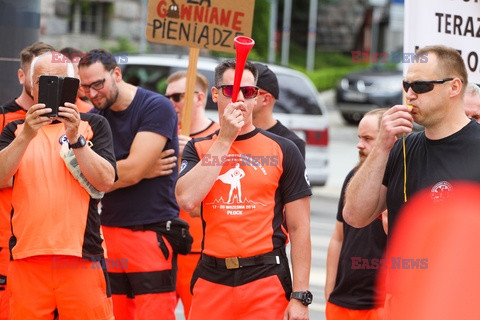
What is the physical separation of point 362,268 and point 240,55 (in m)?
1.68

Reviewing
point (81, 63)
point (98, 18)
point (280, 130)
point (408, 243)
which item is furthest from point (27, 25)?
point (98, 18)

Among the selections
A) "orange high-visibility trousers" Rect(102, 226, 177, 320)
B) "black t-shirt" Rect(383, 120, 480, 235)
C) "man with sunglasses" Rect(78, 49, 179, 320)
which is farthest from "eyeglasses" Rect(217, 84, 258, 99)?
"orange high-visibility trousers" Rect(102, 226, 177, 320)

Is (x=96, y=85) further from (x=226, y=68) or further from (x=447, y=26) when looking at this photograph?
(x=447, y=26)

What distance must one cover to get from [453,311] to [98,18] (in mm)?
21110

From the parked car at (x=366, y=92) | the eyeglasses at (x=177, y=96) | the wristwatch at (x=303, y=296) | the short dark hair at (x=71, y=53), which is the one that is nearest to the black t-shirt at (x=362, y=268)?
the wristwatch at (x=303, y=296)

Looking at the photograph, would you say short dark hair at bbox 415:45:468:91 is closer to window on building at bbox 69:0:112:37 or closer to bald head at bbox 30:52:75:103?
bald head at bbox 30:52:75:103

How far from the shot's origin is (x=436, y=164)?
454 cm

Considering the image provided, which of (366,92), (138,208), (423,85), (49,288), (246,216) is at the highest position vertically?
(423,85)

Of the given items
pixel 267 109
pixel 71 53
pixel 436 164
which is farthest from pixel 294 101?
pixel 436 164

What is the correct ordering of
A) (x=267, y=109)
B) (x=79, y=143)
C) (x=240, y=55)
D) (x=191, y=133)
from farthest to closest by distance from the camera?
1. (x=191, y=133)
2. (x=267, y=109)
3. (x=79, y=143)
4. (x=240, y=55)

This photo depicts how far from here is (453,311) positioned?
14.7 ft

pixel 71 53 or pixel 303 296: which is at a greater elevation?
pixel 71 53

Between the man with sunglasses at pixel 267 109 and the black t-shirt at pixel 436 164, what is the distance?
2.01 meters

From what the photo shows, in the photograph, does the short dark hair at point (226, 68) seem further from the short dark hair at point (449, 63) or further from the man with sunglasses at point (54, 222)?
the short dark hair at point (449, 63)
